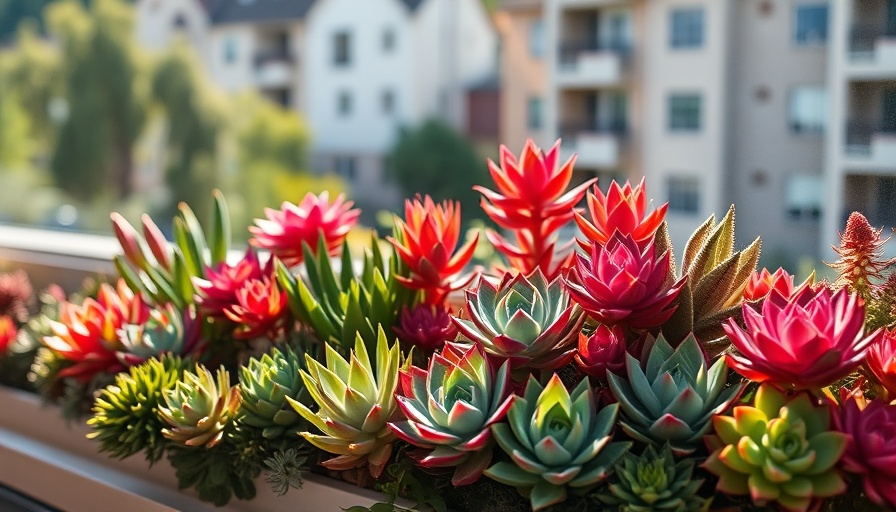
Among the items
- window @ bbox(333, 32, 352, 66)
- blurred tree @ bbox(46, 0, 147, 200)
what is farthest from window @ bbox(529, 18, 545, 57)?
blurred tree @ bbox(46, 0, 147, 200)

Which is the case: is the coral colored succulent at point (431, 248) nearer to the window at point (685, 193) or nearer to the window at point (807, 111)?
the window at point (807, 111)

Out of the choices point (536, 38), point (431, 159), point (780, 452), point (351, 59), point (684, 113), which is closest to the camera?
point (780, 452)

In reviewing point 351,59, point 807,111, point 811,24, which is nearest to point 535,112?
point 351,59

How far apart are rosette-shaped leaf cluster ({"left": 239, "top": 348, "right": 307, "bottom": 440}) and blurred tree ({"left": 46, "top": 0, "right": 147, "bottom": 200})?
29.0ft

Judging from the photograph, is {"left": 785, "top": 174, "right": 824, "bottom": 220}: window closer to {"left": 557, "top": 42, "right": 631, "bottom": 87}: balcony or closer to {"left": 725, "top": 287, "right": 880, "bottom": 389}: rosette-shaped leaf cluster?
{"left": 725, "top": 287, "right": 880, "bottom": 389}: rosette-shaped leaf cluster

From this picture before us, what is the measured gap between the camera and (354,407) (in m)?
0.45

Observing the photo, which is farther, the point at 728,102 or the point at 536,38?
the point at 536,38

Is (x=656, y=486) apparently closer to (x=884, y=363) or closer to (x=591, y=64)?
(x=884, y=363)

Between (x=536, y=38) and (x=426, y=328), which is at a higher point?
(x=536, y=38)

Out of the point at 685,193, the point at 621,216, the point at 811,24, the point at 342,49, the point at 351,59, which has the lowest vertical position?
the point at 685,193

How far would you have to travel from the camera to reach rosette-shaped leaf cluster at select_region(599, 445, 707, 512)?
1.25ft

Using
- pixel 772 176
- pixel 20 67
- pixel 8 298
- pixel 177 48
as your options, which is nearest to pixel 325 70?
pixel 177 48

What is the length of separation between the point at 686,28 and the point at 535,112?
250cm

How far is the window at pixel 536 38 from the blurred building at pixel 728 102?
15mm
